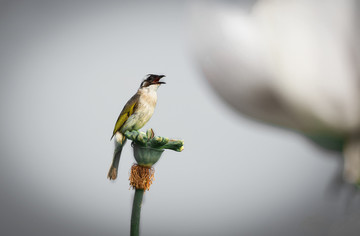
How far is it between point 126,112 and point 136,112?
18 millimetres

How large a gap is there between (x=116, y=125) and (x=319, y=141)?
0.49 meters

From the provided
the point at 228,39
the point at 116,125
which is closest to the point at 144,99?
the point at 116,125

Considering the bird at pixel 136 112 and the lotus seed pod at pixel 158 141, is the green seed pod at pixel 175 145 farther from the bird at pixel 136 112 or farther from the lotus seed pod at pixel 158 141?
the bird at pixel 136 112

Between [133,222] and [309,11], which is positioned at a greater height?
[309,11]

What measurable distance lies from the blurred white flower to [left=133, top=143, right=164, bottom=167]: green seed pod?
34 centimetres

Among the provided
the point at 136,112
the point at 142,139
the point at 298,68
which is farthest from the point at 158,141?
the point at 298,68

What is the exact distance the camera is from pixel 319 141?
0.15 meters

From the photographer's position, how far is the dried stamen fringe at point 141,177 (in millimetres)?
462

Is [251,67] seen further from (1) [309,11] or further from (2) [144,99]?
(2) [144,99]

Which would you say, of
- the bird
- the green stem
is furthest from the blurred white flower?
the bird

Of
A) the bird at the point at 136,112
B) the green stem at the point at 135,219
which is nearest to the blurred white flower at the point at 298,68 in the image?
the green stem at the point at 135,219

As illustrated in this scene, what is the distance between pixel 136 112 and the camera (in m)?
0.61

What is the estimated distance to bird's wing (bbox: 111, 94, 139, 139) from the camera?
0.61 meters

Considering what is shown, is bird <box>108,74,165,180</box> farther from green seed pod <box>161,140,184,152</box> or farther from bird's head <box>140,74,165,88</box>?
green seed pod <box>161,140,184,152</box>
